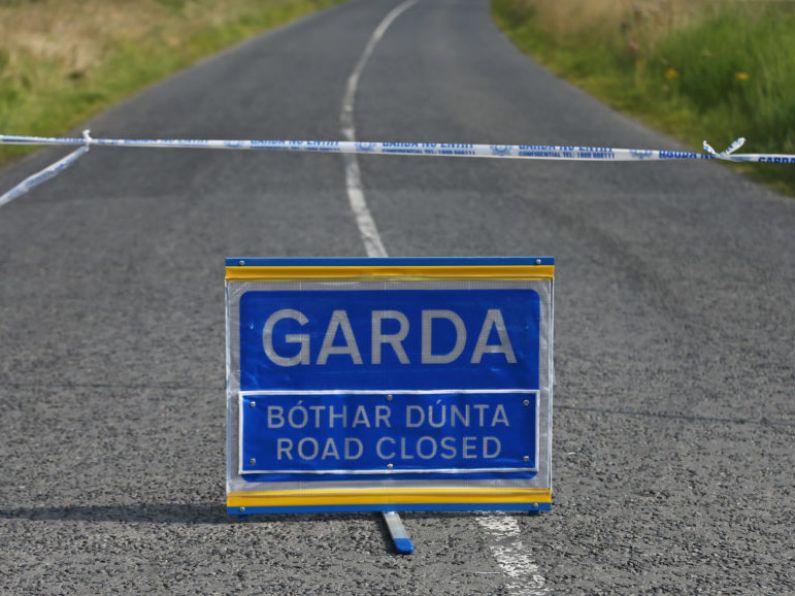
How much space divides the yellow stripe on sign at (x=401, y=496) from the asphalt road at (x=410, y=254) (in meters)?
0.07

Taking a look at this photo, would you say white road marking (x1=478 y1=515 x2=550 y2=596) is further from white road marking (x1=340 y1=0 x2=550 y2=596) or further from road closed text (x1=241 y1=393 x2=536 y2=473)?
road closed text (x1=241 y1=393 x2=536 y2=473)

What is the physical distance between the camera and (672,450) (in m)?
5.61

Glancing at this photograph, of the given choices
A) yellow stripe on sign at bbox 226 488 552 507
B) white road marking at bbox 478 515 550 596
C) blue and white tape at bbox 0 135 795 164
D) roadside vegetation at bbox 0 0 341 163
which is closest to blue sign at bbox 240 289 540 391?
yellow stripe on sign at bbox 226 488 552 507

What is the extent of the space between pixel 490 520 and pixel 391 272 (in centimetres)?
98

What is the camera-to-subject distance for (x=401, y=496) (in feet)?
16.0

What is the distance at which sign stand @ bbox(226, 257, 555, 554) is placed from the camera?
15.9 feet

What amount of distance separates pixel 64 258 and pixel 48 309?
63.7 inches

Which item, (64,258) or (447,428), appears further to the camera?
(64,258)

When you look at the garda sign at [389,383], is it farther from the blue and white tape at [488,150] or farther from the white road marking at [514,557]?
the blue and white tape at [488,150]

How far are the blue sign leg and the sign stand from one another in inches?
Result: 0.8

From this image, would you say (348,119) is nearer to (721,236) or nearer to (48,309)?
(721,236)

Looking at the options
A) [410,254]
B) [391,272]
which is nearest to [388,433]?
[391,272]

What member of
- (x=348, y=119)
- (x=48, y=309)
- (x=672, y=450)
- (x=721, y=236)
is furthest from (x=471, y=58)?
(x=672, y=450)

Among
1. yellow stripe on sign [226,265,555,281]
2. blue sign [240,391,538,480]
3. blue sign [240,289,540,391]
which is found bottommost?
blue sign [240,391,538,480]
